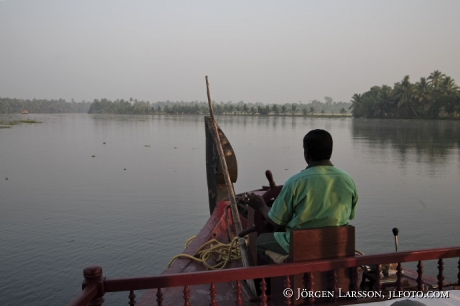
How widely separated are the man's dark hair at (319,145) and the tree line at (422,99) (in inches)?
2886

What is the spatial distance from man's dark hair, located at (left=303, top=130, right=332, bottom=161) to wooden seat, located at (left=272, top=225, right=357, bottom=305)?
1.60 ft

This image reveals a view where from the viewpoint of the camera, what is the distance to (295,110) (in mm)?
147375

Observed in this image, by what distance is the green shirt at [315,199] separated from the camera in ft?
9.36

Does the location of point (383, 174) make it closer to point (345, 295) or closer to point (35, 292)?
point (35, 292)

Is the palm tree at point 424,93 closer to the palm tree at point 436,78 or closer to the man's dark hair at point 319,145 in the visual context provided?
the palm tree at point 436,78

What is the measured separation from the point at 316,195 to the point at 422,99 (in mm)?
79930

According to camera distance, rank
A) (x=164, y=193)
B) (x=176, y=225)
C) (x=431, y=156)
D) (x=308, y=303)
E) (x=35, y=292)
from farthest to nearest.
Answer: (x=431, y=156) → (x=164, y=193) → (x=176, y=225) → (x=35, y=292) → (x=308, y=303)

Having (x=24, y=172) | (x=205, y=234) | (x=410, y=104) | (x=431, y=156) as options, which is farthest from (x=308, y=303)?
Answer: (x=410, y=104)

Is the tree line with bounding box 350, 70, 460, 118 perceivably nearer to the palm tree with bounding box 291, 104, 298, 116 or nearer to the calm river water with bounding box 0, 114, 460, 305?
the calm river water with bounding box 0, 114, 460, 305

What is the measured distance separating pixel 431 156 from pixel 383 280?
27.6m

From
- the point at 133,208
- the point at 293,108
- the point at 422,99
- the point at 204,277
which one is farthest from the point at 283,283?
the point at 293,108

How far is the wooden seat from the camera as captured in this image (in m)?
2.84

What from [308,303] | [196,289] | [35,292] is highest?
[308,303]

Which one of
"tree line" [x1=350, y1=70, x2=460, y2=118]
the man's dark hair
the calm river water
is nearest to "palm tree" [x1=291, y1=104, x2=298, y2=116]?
"tree line" [x1=350, y1=70, x2=460, y2=118]
